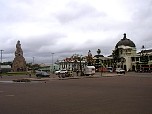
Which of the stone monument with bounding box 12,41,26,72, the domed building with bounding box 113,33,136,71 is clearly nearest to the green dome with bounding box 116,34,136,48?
the domed building with bounding box 113,33,136,71

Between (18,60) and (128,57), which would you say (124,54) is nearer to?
(128,57)

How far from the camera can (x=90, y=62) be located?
420 feet

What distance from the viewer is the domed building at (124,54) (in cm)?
13725

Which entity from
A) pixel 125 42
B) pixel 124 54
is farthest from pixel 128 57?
pixel 125 42

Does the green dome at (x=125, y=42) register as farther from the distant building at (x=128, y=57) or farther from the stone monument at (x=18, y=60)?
the stone monument at (x=18, y=60)

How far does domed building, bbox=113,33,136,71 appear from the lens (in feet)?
450

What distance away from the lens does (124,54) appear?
139m

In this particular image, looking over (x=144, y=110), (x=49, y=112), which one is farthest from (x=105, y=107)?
(x=49, y=112)

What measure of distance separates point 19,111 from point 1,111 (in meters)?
0.77

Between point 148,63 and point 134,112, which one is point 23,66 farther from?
point 134,112

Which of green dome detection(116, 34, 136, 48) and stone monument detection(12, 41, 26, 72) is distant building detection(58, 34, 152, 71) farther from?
stone monument detection(12, 41, 26, 72)

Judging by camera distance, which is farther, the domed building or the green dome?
the green dome

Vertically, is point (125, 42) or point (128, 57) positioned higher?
point (125, 42)

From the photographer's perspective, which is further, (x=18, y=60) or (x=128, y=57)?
(x=128, y=57)
